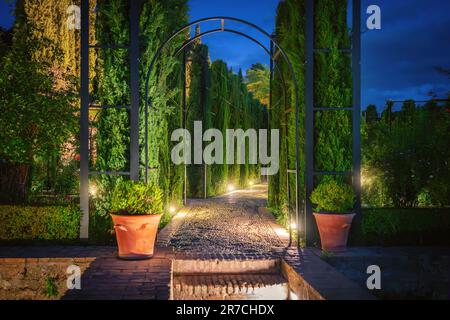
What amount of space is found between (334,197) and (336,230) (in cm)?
53

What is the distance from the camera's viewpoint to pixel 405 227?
756 centimetres

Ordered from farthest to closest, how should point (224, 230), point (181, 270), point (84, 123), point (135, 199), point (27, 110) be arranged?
point (224, 230), point (27, 110), point (84, 123), point (135, 199), point (181, 270)

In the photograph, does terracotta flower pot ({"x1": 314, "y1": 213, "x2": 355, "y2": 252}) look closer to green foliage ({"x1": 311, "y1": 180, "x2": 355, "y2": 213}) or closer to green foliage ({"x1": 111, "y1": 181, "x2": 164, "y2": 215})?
green foliage ({"x1": 311, "y1": 180, "x2": 355, "y2": 213})

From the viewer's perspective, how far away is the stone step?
5.62 meters

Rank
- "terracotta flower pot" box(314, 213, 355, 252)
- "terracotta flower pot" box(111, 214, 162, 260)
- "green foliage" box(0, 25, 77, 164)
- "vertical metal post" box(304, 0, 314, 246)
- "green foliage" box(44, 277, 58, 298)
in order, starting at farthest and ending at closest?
"green foliage" box(0, 25, 77, 164) < "vertical metal post" box(304, 0, 314, 246) < "terracotta flower pot" box(314, 213, 355, 252) < "terracotta flower pot" box(111, 214, 162, 260) < "green foliage" box(44, 277, 58, 298)

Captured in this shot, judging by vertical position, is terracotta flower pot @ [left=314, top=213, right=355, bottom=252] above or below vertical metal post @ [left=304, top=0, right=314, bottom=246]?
below

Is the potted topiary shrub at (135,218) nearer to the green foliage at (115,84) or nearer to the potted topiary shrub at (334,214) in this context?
the green foliage at (115,84)

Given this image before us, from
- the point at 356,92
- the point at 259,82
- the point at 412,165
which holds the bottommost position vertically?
the point at 412,165

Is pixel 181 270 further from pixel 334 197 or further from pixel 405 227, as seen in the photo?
pixel 405 227

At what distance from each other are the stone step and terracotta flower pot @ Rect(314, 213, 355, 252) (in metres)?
1.31

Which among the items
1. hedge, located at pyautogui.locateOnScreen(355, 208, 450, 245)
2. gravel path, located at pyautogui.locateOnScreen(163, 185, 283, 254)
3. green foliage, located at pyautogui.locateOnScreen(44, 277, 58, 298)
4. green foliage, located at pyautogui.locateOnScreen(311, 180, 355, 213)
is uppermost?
green foliage, located at pyautogui.locateOnScreen(311, 180, 355, 213)

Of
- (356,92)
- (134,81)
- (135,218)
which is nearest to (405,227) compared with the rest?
(356,92)

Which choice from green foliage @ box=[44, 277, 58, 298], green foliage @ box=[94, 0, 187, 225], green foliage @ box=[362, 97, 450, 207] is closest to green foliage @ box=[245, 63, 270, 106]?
green foliage @ box=[362, 97, 450, 207]

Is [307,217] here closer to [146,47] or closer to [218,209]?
[146,47]
